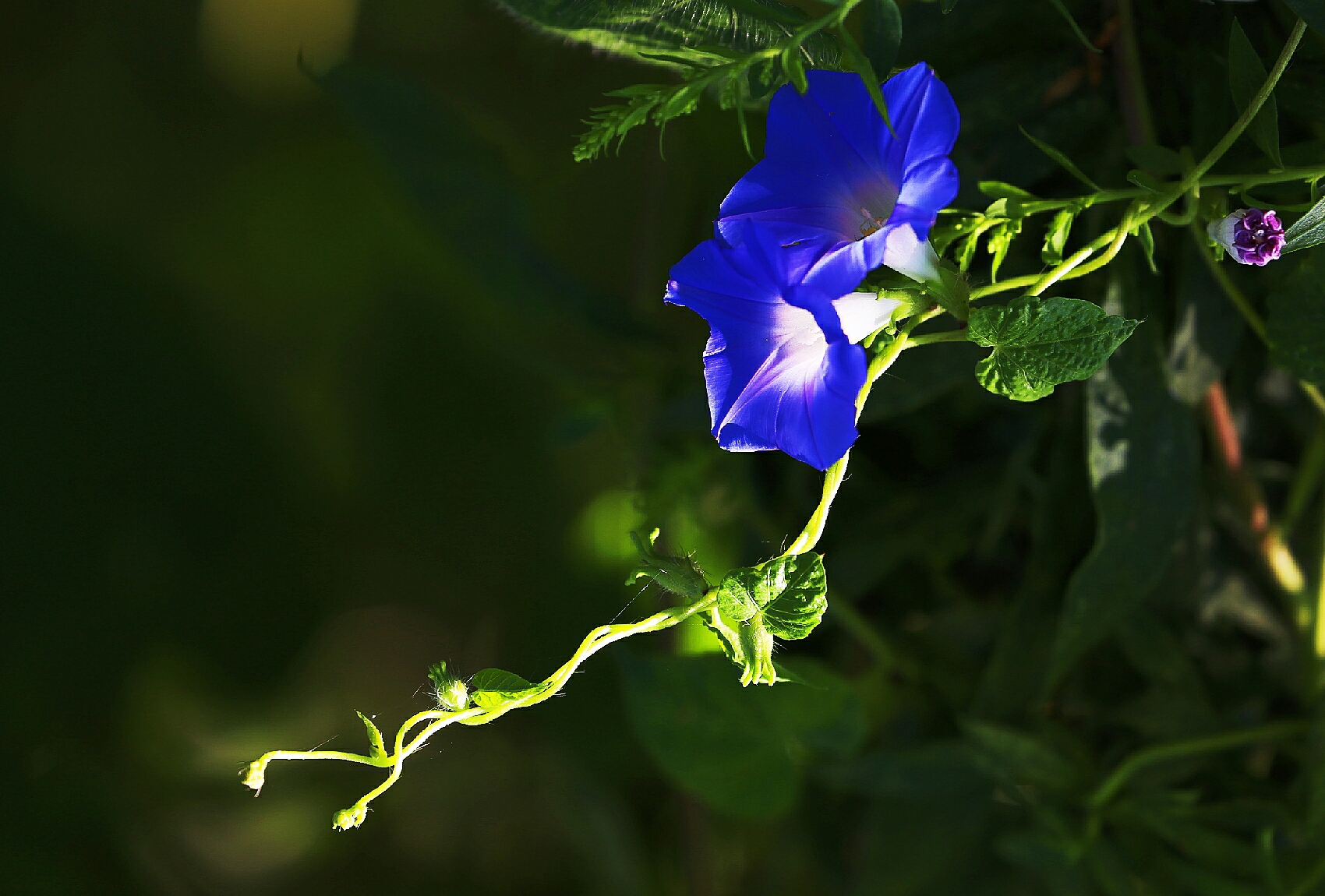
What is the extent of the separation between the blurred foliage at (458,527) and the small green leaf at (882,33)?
0.70 ft

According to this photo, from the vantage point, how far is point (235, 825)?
2.95 ft

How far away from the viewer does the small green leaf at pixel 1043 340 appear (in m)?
0.21

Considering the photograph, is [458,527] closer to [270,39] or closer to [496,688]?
[270,39]

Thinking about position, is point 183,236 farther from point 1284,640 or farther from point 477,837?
point 1284,640

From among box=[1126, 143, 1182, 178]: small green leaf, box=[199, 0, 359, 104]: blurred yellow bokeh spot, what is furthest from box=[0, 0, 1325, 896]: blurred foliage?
box=[1126, 143, 1182, 178]: small green leaf

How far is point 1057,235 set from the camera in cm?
24

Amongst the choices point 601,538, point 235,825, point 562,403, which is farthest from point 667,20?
point 235,825

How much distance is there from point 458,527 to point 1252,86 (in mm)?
759

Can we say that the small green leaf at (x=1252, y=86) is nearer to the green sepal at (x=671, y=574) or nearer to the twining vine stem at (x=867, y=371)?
the twining vine stem at (x=867, y=371)

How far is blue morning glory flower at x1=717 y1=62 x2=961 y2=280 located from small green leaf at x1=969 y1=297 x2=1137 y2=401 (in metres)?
0.02

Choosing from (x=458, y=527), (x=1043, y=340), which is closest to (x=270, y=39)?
(x=458, y=527)

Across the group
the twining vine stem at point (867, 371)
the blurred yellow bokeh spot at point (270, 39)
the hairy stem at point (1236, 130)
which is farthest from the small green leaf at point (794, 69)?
the blurred yellow bokeh spot at point (270, 39)

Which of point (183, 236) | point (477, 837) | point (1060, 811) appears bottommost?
point (477, 837)

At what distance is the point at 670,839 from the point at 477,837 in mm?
225
